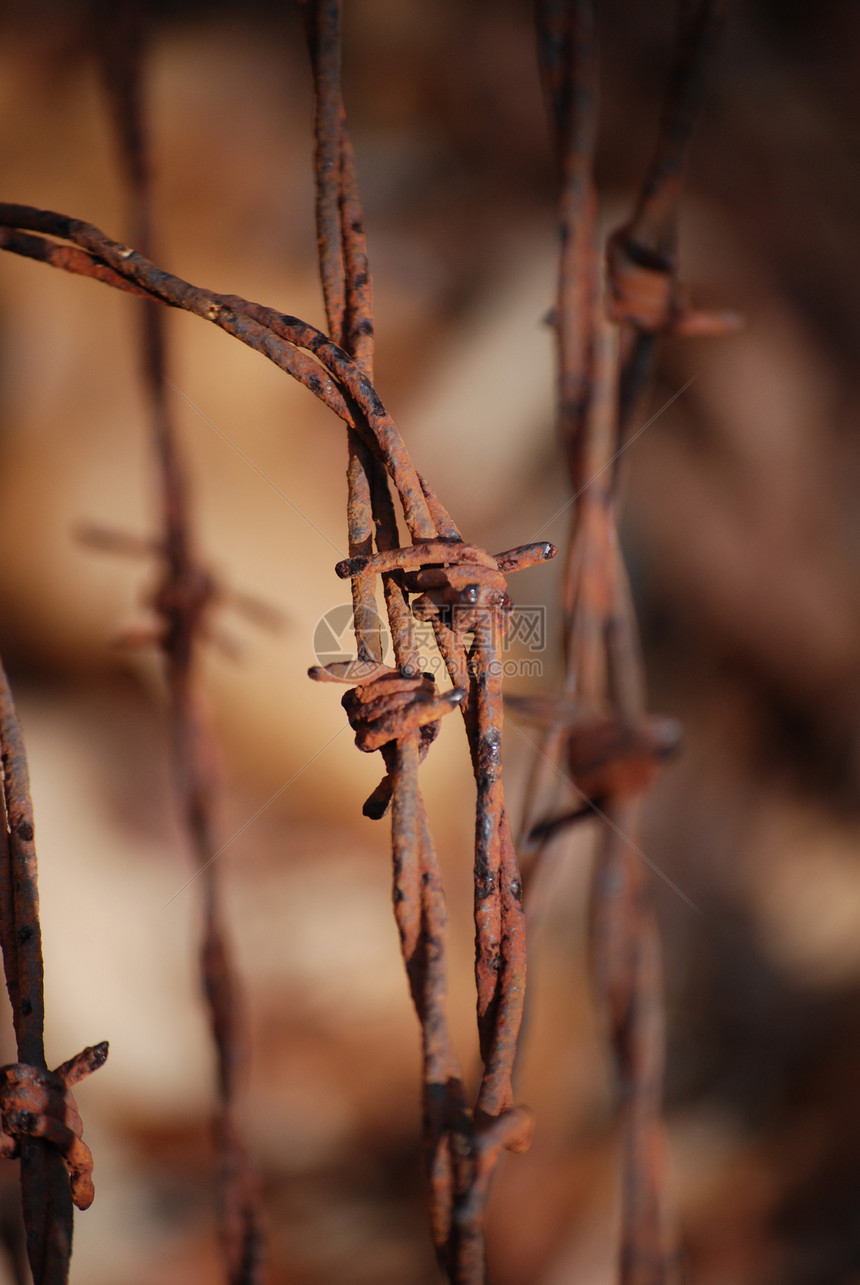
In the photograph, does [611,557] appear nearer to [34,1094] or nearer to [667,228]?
[667,228]

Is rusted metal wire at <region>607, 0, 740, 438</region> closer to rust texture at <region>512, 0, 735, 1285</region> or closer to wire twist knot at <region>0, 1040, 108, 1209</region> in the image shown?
rust texture at <region>512, 0, 735, 1285</region>

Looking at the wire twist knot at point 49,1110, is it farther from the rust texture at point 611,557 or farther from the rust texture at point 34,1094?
the rust texture at point 611,557

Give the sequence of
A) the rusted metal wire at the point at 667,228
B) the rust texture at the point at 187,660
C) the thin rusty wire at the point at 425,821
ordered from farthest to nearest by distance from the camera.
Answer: the rust texture at the point at 187,660 → the rusted metal wire at the point at 667,228 → the thin rusty wire at the point at 425,821

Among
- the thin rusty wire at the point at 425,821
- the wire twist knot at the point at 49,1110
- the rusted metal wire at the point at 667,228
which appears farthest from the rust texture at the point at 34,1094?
the rusted metal wire at the point at 667,228

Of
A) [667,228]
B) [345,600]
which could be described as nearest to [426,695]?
[667,228]

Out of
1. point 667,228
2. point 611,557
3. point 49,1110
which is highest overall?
point 667,228

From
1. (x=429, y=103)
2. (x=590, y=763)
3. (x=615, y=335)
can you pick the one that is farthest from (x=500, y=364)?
(x=590, y=763)
